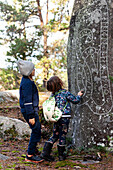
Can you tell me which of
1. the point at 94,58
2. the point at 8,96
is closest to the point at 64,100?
the point at 94,58

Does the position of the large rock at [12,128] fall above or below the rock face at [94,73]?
below

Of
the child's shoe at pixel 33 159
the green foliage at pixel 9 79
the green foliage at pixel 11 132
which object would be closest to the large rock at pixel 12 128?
the green foliage at pixel 11 132

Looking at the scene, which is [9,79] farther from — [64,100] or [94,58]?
[64,100]

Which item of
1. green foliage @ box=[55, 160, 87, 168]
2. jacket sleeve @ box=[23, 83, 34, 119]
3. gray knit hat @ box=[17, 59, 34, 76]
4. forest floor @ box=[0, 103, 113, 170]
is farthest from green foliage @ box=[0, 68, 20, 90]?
green foliage @ box=[55, 160, 87, 168]

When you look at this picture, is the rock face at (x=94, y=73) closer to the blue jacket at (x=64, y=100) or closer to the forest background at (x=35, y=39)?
the blue jacket at (x=64, y=100)

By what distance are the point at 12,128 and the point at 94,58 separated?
10.1 feet

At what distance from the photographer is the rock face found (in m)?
4.36

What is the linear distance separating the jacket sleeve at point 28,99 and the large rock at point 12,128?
7.59 ft

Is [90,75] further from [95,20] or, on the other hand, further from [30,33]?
[30,33]

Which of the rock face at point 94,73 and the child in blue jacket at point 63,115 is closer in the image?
the child in blue jacket at point 63,115

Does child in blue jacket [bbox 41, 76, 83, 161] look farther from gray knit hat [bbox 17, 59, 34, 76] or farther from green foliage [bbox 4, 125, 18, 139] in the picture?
green foliage [bbox 4, 125, 18, 139]

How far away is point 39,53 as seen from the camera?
18.9 m

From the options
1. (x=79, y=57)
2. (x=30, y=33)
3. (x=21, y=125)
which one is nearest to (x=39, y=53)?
(x=30, y=33)

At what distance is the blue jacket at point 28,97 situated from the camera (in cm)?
383
